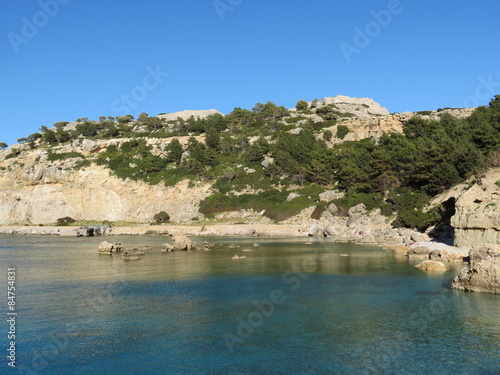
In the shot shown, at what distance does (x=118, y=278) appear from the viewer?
1043 inches

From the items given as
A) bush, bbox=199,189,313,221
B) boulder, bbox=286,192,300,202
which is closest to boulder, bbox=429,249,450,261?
bush, bbox=199,189,313,221

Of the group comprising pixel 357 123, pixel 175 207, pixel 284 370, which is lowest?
pixel 284 370

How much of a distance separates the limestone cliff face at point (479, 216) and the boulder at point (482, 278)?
36.3ft

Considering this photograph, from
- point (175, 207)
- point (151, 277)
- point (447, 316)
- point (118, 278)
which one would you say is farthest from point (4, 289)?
point (175, 207)

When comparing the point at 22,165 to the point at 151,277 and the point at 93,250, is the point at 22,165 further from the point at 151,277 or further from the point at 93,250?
the point at 151,277

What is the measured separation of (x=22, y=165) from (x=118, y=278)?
7793 centimetres

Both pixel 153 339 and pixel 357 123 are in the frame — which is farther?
pixel 357 123

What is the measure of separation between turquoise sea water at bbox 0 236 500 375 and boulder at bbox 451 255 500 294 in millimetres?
992

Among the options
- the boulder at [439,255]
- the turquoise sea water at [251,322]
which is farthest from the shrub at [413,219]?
the turquoise sea water at [251,322]

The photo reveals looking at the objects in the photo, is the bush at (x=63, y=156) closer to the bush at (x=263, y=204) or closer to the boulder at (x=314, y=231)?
the bush at (x=263, y=204)

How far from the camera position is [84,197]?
83938 millimetres

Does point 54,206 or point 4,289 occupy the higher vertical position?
point 54,206

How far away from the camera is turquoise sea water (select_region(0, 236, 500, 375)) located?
12.1 metres

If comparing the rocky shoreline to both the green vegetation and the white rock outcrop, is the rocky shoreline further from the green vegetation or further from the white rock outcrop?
the white rock outcrop
